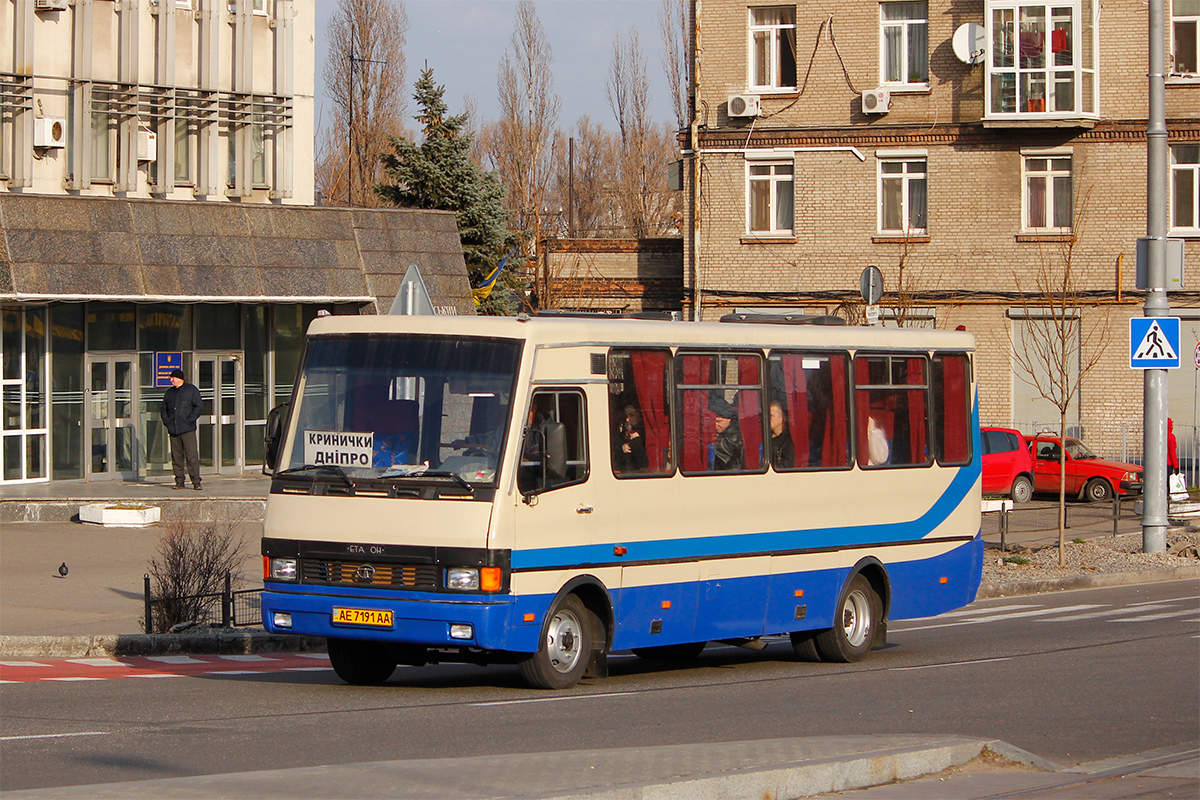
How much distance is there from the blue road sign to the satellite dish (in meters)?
21.5

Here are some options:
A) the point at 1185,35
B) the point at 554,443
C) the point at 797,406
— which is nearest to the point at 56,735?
the point at 554,443

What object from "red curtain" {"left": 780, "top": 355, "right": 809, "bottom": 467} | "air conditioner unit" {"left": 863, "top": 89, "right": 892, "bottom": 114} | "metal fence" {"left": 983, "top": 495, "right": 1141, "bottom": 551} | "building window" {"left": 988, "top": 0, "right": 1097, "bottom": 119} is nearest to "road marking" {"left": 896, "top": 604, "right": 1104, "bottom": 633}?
"red curtain" {"left": 780, "top": 355, "right": 809, "bottom": 467}

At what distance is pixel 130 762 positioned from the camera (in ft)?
27.3

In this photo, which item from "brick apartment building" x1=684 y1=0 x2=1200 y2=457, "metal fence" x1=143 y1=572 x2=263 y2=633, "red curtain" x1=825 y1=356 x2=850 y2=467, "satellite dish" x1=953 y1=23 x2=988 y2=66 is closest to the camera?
"red curtain" x1=825 y1=356 x2=850 y2=467

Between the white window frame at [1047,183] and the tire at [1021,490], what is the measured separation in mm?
9720

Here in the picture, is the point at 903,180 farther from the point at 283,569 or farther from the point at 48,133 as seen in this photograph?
the point at 283,569

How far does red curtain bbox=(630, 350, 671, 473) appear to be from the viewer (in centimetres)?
1202

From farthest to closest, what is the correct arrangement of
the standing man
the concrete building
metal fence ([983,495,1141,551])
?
1. the concrete building
2. the standing man
3. metal fence ([983,495,1141,551])

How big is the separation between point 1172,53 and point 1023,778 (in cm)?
3575

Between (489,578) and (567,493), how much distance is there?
0.95m

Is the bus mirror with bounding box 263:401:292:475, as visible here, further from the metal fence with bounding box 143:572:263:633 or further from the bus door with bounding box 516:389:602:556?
the metal fence with bounding box 143:572:263:633

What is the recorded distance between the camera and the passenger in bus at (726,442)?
1261 cm

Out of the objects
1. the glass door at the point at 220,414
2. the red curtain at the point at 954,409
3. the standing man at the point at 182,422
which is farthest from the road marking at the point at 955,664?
the glass door at the point at 220,414

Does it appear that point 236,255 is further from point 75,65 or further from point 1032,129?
point 1032,129
